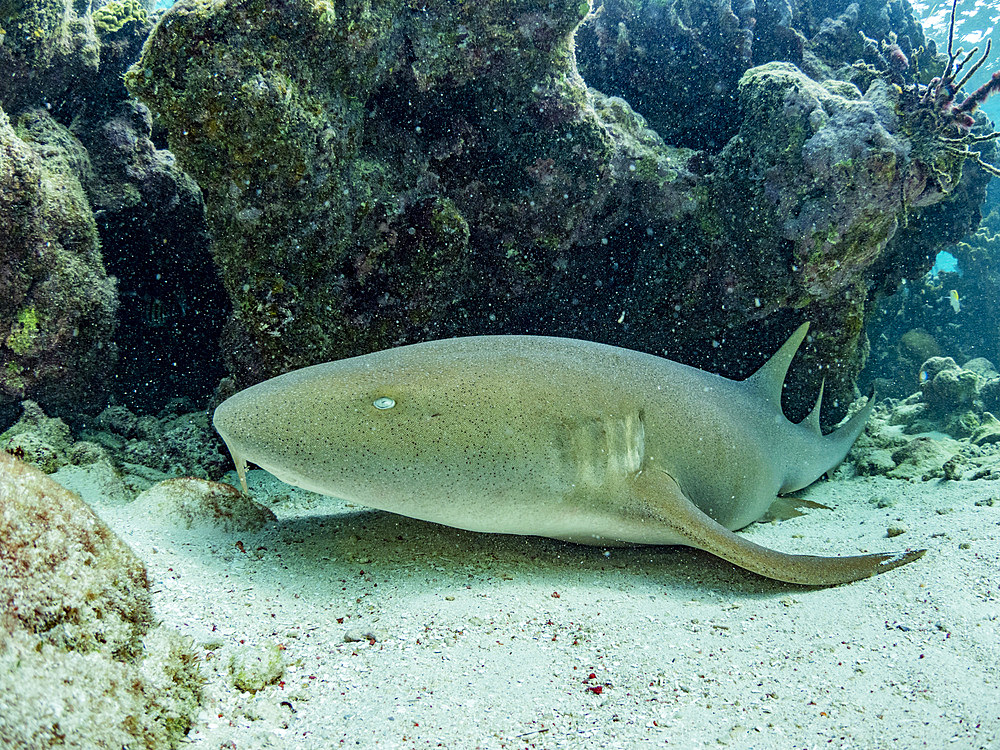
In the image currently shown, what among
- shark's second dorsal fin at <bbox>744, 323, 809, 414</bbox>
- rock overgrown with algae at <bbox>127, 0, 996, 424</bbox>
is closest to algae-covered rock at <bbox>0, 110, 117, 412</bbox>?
rock overgrown with algae at <bbox>127, 0, 996, 424</bbox>

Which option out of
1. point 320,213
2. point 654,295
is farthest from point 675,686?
point 654,295

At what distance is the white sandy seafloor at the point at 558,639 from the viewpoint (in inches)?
60.0

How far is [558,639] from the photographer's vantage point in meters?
2.05

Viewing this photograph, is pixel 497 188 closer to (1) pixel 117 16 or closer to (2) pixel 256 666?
(2) pixel 256 666

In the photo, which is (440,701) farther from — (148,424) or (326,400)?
(148,424)

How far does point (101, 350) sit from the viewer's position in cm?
438

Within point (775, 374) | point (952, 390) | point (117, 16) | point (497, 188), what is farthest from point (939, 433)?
point (117, 16)

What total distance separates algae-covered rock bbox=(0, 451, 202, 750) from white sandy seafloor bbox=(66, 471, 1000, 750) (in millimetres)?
143

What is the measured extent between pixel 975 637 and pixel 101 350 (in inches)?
228

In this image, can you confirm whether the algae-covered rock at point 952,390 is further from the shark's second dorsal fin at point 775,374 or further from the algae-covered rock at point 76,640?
the algae-covered rock at point 76,640

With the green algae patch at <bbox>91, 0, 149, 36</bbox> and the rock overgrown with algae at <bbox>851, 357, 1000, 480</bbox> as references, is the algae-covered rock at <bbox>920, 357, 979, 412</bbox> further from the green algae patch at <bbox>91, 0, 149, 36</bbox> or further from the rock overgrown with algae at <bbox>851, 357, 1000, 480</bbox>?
the green algae patch at <bbox>91, 0, 149, 36</bbox>

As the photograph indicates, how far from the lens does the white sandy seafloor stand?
1.52 m

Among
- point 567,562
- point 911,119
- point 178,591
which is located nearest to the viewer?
point 178,591

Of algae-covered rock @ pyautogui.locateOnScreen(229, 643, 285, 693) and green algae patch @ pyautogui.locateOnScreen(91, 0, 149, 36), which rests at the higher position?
green algae patch @ pyautogui.locateOnScreen(91, 0, 149, 36)
